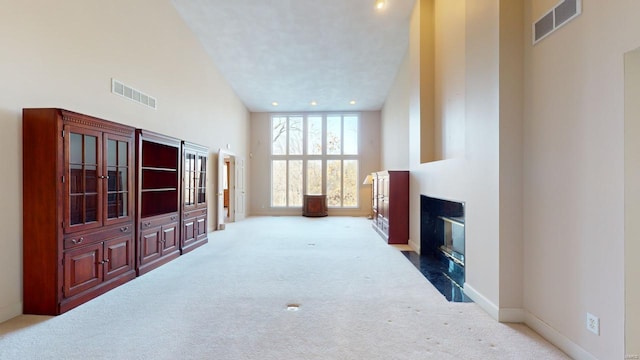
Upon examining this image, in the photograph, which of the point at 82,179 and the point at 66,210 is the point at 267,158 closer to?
the point at 82,179

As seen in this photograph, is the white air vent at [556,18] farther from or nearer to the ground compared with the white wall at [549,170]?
farther from the ground

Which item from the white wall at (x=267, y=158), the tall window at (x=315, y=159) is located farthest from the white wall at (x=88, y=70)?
the tall window at (x=315, y=159)

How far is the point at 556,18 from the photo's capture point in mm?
2256

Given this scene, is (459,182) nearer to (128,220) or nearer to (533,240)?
(533,240)

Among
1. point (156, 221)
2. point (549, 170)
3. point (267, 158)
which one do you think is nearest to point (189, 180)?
point (156, 221)

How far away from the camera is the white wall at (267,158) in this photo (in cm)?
1092

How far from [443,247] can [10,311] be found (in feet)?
17.1

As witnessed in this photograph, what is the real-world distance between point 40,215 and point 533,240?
443cm

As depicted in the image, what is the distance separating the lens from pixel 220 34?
20.6 ft

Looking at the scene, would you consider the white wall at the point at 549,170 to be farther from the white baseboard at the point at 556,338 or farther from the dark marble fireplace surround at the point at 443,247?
the dark marble fireplace surround at the point at 443,247

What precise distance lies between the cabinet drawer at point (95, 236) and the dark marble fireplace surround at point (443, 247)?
387 centimetres

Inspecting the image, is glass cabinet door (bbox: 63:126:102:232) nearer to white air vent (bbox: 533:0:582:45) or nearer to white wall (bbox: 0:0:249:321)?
white wall (bbox: 0:0:249:321)

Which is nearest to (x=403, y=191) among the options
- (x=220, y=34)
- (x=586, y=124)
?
(x=586, y=124)

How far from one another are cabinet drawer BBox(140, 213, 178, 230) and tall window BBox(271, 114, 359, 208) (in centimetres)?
626
